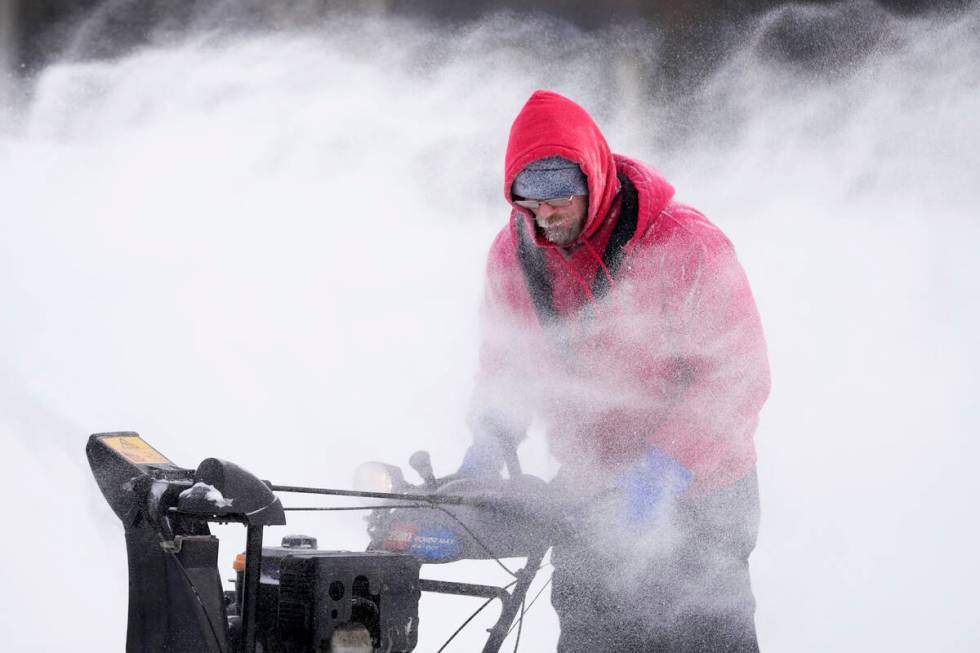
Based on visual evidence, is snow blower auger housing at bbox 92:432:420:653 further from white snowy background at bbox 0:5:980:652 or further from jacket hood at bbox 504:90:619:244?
white snowy background at bbox 0:5:980:652

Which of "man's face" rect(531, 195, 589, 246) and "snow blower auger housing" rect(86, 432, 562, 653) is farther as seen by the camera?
"man's face" rect(531, 195, 589, 246)

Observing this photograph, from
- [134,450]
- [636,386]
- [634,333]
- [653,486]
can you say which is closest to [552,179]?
[634,333]

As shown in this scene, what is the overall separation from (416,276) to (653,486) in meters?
2.63

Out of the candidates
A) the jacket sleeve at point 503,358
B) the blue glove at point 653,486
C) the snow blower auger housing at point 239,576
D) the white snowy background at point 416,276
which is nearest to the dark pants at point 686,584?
the blue glove at point 653,486

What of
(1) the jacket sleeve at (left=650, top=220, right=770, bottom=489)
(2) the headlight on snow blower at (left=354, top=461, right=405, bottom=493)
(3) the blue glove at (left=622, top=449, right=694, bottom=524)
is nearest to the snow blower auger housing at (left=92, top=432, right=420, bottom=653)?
(2) the headlight on snow blower at (left=354, top=461, right=405, bottom=493)

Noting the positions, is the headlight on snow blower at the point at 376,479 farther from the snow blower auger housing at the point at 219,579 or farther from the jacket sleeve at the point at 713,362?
the jacket sleeve at the point at 713,362

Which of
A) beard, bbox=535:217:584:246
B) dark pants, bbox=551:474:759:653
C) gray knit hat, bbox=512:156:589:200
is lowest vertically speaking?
dark pants, bbox=551:474:759:653

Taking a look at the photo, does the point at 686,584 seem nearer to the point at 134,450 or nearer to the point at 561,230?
the point at 561,230

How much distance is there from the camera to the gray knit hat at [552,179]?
2.43m

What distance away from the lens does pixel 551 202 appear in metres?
2.47

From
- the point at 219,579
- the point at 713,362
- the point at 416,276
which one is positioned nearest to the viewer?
the point at 219,579

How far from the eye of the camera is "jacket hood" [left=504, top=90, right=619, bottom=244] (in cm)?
241

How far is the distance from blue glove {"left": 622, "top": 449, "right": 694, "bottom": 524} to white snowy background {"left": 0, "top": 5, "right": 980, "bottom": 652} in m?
1.40

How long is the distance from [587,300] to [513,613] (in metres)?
0.75
